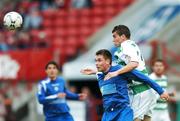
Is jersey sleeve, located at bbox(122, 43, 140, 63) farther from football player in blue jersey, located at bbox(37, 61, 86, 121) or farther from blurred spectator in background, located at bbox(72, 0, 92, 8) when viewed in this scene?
blurred spectator in background, located at bbox(72, 0, 92, 8)

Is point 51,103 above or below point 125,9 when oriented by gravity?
below

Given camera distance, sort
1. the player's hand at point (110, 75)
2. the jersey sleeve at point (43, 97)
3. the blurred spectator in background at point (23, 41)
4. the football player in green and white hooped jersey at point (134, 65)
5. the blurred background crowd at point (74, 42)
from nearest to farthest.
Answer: the player's hand at point (110, 75) → the football player in green and white hooped jersey at point (134, 65) → the jersey sleeve at point (43, 97) → the blurred background crowd at point (74, 42) → the blurred spectator in background at point (23, 41)

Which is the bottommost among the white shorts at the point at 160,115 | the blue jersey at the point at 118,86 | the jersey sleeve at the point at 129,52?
the white shorts at the point at 160,115

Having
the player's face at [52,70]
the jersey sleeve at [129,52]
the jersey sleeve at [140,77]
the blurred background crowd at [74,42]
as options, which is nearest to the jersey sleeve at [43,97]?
the player's face at [52,70]

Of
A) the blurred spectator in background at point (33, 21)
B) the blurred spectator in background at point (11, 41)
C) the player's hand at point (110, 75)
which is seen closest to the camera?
the player's hand at point (110, 75)

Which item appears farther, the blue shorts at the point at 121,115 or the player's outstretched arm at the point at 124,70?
the blue shorts at the point at 121,115

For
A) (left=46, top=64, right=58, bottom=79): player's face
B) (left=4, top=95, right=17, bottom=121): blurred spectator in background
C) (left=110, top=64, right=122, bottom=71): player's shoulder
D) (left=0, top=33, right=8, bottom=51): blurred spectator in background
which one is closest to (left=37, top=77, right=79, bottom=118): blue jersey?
(left=46, top=64, right=58, bottom=79): player's face

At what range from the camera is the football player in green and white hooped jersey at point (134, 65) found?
38.8 feet

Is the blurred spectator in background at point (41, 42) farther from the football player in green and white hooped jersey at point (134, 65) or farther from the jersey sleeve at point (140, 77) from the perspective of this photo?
the jersey sleeve at point (140, 77)

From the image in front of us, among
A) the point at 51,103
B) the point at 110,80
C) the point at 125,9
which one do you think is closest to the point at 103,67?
the point at 110,80

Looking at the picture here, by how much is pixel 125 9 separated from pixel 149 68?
5.20 m

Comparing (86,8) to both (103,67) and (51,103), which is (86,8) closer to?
(51,103)

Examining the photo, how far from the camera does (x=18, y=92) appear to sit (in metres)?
23.2

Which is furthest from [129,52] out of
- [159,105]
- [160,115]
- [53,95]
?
[160,115]
